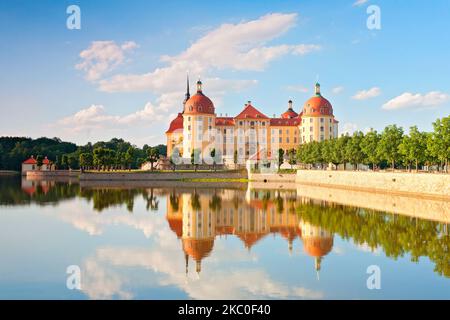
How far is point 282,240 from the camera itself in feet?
56.6

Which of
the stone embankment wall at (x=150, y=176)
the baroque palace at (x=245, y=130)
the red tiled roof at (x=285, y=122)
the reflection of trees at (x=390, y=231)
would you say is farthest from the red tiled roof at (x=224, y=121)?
the reflection of trees at (x=390, y=231)

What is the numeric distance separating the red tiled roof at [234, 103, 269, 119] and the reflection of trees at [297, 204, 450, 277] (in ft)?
159

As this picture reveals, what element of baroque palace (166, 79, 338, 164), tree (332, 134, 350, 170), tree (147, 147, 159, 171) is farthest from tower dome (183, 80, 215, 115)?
tree (332, 134, 350, 170)

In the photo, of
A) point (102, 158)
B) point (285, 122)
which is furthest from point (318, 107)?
point (102, 158)

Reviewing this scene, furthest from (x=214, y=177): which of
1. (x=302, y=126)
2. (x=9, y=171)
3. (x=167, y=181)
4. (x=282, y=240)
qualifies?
(x=9, y=171)

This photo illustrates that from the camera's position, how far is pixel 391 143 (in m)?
40.7

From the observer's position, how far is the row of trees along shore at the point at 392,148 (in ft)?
108

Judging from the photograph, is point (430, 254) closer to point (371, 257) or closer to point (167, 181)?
point (371, 257)

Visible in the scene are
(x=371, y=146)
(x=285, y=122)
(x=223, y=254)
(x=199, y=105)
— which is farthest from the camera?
(x=285, y=122)

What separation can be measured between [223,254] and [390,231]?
767 centimetres

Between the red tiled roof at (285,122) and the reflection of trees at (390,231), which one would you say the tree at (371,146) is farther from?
the red tiled roof at (285,122)

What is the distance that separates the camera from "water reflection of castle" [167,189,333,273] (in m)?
15.9

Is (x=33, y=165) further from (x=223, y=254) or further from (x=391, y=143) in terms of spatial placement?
(x=223, y=254)
